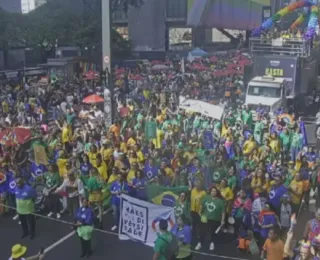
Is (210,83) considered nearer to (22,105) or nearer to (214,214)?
(22,105)

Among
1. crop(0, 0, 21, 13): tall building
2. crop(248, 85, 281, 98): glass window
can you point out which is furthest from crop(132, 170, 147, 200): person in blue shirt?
crop(0, 0, 21, 13): tall building

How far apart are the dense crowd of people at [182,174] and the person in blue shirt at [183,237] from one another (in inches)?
0.6

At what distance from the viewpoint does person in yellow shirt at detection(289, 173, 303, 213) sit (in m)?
10.7

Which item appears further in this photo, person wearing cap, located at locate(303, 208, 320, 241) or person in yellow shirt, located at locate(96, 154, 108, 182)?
person in yellow shirt, located at locate(96, 154, 108, 182)

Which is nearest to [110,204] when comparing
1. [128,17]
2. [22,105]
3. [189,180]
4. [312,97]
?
[189,180]

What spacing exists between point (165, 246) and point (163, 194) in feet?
8.93

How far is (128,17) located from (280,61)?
4962cm

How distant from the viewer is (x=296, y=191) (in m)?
10.8

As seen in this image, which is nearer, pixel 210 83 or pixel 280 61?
pixel 280 61

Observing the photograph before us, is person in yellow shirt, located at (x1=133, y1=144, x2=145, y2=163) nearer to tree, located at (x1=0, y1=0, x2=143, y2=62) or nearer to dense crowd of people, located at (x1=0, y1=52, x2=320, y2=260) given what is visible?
dense crowd of people, located at (x1=0, y1=52, x2=320, y2=260)

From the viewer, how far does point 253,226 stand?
10.1m

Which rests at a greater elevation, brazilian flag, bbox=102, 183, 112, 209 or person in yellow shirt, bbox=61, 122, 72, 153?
person in yellow shirt, bbox=61, 122, 72, 153

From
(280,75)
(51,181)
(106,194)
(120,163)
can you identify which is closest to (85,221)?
(106,194)

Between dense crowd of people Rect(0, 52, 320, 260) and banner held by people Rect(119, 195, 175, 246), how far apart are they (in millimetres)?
305
